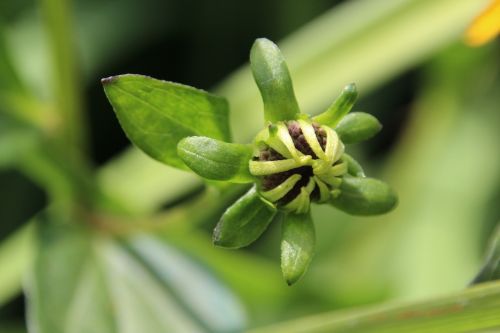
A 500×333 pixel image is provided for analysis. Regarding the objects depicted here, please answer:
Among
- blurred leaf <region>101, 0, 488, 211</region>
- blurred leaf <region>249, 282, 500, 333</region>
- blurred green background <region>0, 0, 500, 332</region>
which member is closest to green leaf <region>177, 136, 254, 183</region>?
blurred leaf <region>249, 282, 500, 333</region>

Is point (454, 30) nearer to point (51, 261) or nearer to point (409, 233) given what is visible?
point (409, 233)

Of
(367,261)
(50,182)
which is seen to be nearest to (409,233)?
(367,261)

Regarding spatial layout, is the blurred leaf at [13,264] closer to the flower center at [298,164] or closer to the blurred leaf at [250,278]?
the blurred leaf at [250,278]

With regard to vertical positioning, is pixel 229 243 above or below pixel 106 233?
above

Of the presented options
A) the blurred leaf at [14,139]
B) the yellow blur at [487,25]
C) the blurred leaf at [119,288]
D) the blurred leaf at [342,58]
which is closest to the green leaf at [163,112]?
the yellow blur at [487,25]

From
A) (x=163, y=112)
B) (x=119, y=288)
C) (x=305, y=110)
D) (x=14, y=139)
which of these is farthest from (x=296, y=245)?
(x=305, y=110)

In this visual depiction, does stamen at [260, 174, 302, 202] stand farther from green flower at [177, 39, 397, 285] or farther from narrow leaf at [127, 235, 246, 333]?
narrow leaf at [127, 235, 246, 333]

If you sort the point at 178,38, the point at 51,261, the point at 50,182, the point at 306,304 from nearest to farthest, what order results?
the point at 51,261
the point at 50,182
the point at 306,304
the point at 178,38
